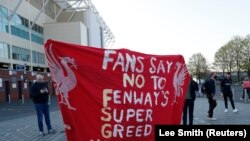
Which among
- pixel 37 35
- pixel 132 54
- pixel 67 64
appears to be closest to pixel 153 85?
pixel 132 54

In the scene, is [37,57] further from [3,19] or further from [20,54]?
[3,19]

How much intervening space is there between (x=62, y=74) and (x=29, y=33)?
185ft

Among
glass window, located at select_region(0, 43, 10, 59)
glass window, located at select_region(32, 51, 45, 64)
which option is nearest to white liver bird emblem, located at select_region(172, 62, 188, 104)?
glass window, located at select_region(0, 43, 10, 59)

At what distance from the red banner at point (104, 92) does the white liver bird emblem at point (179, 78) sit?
1.46ft

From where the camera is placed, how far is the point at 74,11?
81.7m

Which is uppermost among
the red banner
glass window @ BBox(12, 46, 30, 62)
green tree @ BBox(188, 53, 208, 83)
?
glass window @ BBox(12, 46, 30, 62)

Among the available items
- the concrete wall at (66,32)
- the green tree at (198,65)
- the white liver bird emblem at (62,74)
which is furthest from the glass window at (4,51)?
the green tree at (198,65)

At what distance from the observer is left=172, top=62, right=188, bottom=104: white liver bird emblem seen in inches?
220

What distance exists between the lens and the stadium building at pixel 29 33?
4850 centimetres

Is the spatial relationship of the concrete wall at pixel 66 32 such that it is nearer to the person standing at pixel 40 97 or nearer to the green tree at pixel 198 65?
the green tree at pixel 198 65

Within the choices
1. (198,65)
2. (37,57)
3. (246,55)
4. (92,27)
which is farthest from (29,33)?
(198,65)

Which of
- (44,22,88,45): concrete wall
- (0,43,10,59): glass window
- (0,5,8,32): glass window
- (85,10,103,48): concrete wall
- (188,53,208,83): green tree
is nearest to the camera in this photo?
(0,5,8,32): glass window

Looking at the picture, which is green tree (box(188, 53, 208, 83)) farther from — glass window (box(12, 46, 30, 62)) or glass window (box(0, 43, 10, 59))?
glass window (box(0, 43, 10, 59))

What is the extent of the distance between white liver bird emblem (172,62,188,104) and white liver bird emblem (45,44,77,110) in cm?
147
